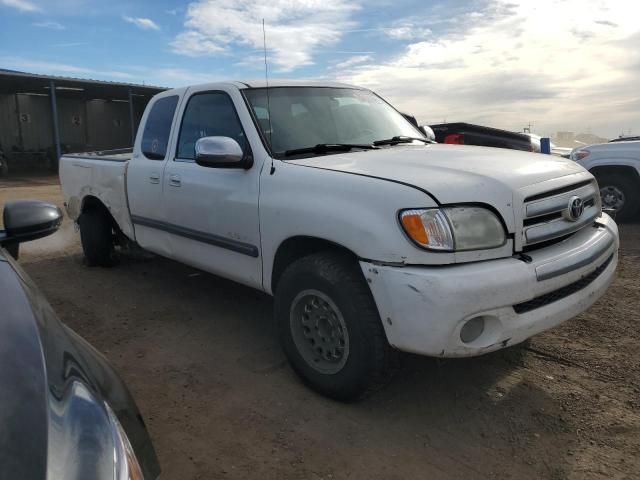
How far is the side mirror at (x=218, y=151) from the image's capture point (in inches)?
131

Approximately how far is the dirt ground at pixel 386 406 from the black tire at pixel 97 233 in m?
1.36

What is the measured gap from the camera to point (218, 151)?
3.32 m

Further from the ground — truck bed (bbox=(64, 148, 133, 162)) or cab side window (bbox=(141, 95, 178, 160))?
cab side window (bbox=(141, 95, 178, 160))

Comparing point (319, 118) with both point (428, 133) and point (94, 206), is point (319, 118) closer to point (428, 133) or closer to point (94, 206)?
point (428, 133)

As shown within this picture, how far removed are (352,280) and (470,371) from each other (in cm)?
119

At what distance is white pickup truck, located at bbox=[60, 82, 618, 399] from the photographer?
253 centimetres

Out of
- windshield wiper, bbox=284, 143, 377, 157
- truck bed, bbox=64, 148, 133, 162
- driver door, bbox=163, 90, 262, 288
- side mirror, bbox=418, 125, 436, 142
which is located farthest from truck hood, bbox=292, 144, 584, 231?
truck bed, bbox=64, 148, 133, 162

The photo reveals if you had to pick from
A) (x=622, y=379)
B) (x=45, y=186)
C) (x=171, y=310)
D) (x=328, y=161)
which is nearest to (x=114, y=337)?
(x=171, y=310)

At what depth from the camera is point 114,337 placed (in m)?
4.06

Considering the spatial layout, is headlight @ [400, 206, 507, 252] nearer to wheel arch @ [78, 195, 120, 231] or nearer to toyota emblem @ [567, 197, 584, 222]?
toyota emblem @ [567, 197, 584, 222]

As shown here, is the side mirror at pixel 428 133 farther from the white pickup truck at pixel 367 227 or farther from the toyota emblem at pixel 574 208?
the toyota emblem at pixel 574 208

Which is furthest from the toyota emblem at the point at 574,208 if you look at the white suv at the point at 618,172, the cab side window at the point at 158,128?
the white suv at the point at 618,172

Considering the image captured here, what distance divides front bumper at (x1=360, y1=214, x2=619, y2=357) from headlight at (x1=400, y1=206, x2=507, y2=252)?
0.10 metres

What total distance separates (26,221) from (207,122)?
6.83ft
